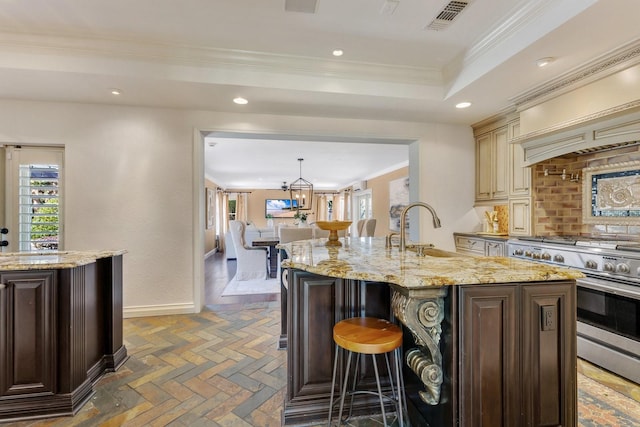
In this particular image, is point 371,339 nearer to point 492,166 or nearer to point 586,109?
point 586,109

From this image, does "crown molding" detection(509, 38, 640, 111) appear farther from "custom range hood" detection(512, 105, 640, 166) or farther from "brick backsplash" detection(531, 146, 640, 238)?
"brick backsplash" detection(531, 146, 640, 238)

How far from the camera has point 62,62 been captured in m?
2.39

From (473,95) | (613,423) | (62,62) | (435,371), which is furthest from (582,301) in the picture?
(62,62)

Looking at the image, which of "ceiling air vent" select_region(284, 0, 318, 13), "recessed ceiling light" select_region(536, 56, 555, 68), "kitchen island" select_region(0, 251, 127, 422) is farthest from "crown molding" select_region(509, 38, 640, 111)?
"kitchen island" select_region(0, 251, 127, 422)

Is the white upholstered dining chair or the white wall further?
the white upholstered dining chair

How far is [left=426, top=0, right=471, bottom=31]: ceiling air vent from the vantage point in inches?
78.7

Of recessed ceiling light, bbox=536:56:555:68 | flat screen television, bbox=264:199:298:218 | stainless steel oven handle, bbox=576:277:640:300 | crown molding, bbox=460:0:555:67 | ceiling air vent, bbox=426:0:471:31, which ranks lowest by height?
stainless steel oven handle, bbox=576:277:640:300

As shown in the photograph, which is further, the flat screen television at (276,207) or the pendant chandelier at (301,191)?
the flat screen television at (276,207)

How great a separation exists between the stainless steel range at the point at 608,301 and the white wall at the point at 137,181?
304 cm

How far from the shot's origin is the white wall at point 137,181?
3.06m

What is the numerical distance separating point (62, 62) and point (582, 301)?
4.63m

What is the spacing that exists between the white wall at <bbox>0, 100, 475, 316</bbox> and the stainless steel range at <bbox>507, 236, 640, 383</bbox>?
3.04 meters

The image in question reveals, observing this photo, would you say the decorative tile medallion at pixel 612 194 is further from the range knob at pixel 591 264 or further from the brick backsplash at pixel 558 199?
the range knob at pixel 591 264

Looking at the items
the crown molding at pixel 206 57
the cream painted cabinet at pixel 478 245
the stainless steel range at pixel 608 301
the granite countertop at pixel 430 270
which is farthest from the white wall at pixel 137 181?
the stainless steel range at pixel 608 301
